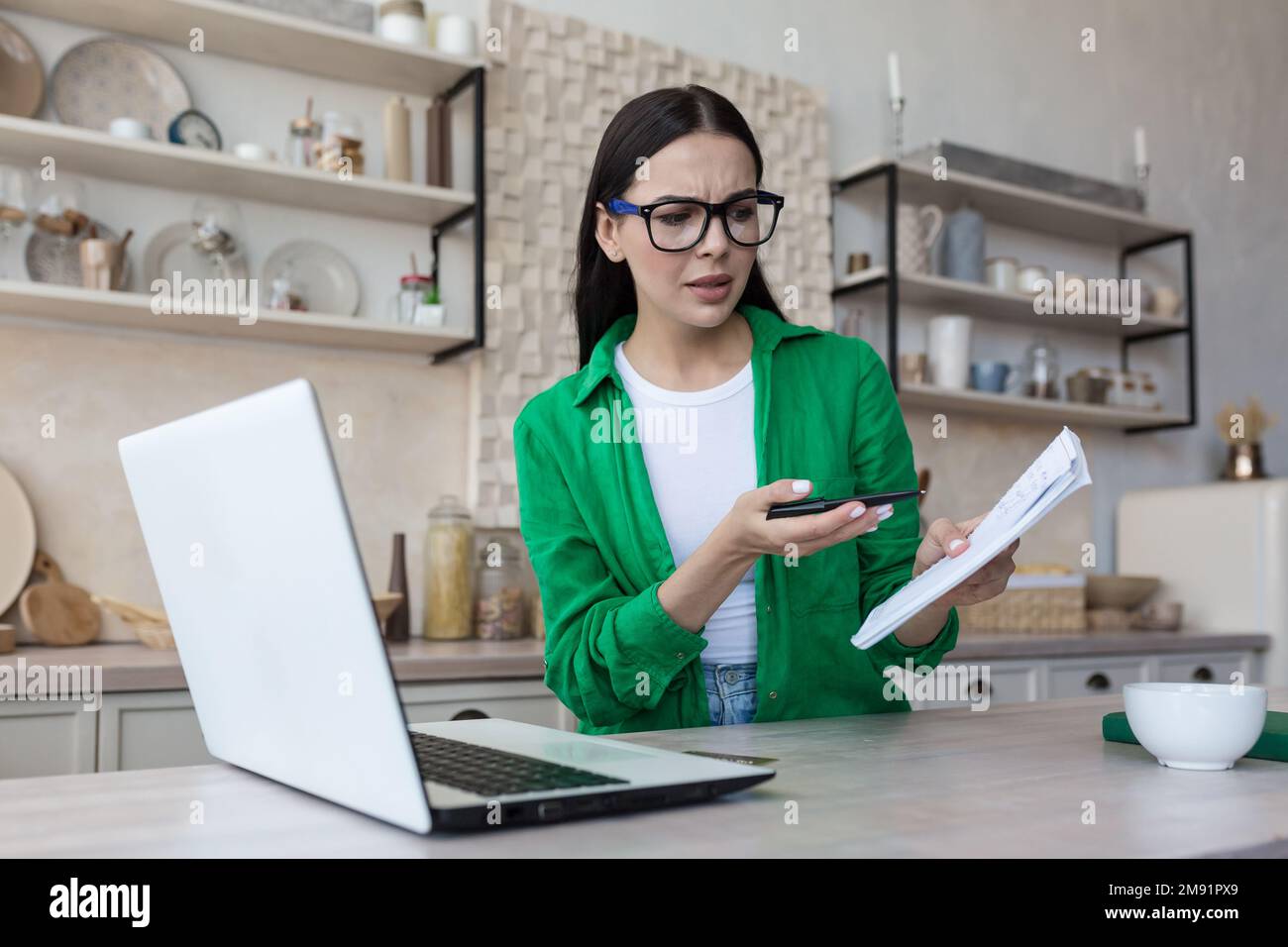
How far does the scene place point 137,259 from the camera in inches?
103

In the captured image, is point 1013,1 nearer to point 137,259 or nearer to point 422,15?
point 422,15

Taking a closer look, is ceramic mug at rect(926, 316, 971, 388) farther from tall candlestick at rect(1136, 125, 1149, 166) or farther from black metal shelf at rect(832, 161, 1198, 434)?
tall candlestick at rect(1136, 125, 1149, 166)

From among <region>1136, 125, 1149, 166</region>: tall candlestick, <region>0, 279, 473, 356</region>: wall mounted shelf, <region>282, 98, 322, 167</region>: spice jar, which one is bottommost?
<region>0, 279, 473, 356</region>: wall mounted shelf

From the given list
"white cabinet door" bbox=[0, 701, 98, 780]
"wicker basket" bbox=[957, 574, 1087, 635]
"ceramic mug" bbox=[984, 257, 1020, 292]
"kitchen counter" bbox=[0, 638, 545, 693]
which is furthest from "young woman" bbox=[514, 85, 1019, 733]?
"ceramic mug" bbox=[984, 257, 1020, 292]

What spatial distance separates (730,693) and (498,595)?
1395 mm

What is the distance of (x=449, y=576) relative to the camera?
276cm

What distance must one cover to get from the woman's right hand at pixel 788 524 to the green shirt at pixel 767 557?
223mm

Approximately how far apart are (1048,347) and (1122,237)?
61cm

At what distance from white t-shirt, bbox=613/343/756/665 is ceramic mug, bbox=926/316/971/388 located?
2.10 metres

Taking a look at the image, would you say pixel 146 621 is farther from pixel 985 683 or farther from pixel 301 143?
pixel 985 683

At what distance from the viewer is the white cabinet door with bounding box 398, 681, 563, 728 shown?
7.54 ft

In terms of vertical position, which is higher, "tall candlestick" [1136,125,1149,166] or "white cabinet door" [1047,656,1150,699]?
"tall candlestick" [1136,125,1149,166]

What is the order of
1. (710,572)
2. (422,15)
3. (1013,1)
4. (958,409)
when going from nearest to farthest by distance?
(710,572) → (422,15) → (958,409) → (1013,1)
